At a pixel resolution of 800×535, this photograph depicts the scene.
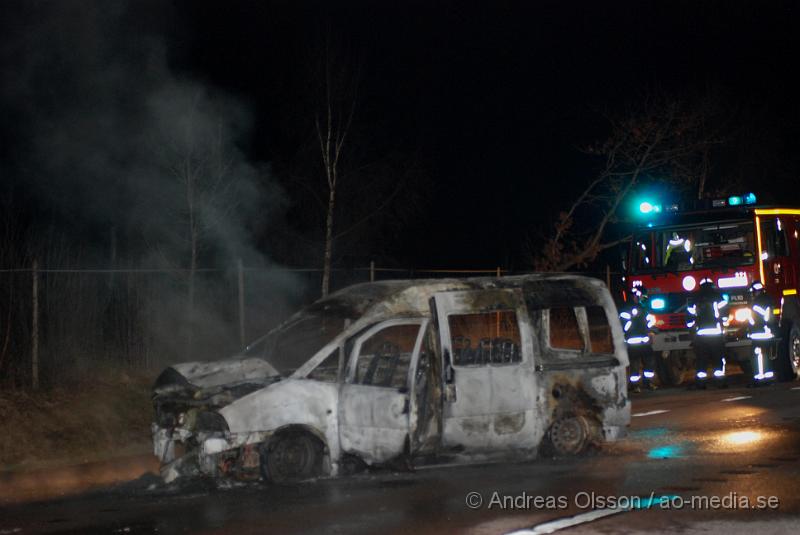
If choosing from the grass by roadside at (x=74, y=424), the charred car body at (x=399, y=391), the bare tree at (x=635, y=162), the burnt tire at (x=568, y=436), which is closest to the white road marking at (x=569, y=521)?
the charred car body at (x=399, y=391)

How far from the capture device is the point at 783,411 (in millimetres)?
13758

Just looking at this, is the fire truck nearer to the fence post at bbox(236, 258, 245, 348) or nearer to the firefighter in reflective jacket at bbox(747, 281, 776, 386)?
the firefighter in reflective jacket at bbox(747, 281, 776, 386)

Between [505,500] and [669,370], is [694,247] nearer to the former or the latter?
[669,370]

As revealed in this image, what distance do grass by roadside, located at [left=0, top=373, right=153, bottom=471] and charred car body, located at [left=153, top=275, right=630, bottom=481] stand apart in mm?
2626

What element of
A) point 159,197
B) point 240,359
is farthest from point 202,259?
point 240,359

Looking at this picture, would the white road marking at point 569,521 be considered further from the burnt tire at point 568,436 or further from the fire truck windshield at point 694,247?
the fire truck windshield at point 694,247

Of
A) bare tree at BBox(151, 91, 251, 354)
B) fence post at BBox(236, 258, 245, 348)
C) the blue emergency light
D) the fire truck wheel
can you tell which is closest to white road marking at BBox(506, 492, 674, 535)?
fence post at BBox(236, 258, 245, 348)

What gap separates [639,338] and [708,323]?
44.0 inches

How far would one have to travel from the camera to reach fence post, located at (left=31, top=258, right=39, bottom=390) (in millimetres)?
14219

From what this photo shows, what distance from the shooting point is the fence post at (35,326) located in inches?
560

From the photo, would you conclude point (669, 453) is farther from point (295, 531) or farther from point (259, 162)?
point (259, 162)

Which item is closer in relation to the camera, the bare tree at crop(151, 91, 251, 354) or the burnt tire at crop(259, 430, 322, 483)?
the burnt tire at crop(259, 430, 322, 483)

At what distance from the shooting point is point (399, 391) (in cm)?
976

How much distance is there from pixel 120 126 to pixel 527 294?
329 inches
